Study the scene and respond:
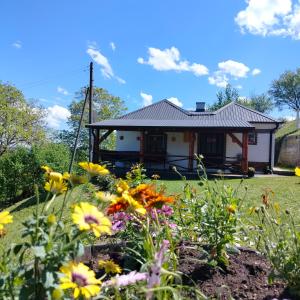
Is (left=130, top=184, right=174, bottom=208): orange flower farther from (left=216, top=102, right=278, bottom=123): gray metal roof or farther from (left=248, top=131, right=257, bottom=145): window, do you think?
(left=216, top=102, right=278, bottom=123): gray metal roof

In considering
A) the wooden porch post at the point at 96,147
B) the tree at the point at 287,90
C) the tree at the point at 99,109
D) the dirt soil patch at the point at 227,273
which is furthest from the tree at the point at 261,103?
the dirt soil patch at the point at 227,273

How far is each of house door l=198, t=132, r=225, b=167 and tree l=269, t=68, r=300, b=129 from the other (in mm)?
18409

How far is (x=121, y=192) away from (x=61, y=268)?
435 mm

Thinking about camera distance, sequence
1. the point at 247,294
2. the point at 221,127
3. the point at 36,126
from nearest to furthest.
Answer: the point at 247,294 < the point at 221,127 < the point at 36,126

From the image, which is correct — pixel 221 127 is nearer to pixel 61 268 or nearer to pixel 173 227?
pixel 173 227

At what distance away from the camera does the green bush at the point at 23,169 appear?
12.4 metres

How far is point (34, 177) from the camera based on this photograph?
495 inches

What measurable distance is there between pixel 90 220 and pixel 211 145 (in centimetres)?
1833

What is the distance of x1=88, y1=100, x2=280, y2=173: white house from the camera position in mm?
16297

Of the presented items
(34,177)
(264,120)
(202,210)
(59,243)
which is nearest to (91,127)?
(34,177)

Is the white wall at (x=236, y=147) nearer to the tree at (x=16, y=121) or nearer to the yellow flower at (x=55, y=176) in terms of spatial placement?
the tree at (x=16, y=121)

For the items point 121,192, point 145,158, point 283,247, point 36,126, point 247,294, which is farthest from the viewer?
point 36,126

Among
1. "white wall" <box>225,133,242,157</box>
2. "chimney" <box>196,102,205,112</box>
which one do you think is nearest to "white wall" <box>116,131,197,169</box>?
"white wall" <box>225,133,242,157</box>

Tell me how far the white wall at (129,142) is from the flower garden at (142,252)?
1673 centimetres
